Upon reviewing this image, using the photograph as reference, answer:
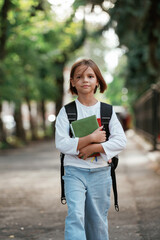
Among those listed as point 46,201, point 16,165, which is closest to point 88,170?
point 46,201

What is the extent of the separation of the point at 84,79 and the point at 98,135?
463 millimetres

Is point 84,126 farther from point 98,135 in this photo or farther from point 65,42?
point 65,42

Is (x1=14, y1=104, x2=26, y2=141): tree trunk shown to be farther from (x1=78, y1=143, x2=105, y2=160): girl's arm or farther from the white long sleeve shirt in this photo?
(x1=78, y1=143, x2=105, y2=160): girl's arm

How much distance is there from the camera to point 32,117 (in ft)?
93.2

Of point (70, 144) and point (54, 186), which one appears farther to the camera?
point (54, 186)

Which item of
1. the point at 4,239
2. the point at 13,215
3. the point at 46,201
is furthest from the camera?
the point at 46,201

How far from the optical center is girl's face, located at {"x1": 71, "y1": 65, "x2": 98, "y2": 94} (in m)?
3.46

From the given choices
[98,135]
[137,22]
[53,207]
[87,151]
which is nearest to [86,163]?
[87,151]

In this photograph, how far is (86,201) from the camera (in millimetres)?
3439

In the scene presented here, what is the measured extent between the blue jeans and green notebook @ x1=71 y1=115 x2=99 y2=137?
27 centimetres

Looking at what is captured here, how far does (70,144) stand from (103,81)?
64 cm

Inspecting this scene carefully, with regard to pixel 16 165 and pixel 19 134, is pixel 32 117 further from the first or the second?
pixel 16 165

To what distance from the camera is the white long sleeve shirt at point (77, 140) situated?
332 cm

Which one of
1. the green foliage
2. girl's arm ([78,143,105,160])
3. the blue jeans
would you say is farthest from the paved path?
the green foliage
